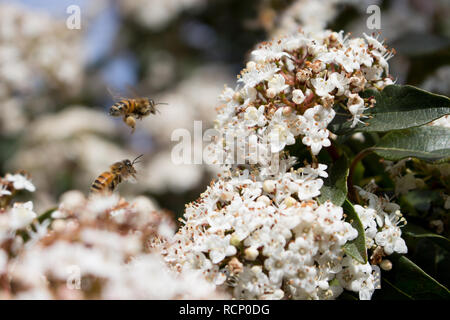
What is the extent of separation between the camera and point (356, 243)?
1.37 metres

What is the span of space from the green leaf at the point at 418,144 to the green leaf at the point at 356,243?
0.25 m

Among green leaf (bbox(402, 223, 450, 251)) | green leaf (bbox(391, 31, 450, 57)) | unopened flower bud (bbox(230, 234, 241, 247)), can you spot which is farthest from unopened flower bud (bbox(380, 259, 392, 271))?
green leaf (bbox(391, 31, 450, 57))

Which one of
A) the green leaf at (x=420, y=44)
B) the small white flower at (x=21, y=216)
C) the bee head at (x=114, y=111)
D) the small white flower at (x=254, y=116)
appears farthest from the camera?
the green leaf at (x=420, y=44)

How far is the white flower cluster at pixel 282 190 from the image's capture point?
1319mm

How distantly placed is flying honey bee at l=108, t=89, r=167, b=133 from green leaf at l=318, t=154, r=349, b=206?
38.8 inches

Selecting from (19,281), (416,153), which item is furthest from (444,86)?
(19,281)

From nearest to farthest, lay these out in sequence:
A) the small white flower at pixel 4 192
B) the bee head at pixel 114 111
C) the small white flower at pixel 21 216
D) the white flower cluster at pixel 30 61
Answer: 1. the small white flower at pixel 21 216
2. the small white flower at pixel 4 192
3. the bee head at pixel 114 111
4. the white flower cluster at pixel 30 61

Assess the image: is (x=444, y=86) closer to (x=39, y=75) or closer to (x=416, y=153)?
(x=416, y=153)

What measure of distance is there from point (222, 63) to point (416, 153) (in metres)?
4.70

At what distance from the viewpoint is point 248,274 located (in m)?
1.33

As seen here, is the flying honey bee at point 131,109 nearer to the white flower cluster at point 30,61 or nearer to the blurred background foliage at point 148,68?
the blurred background foliage at point 148,68

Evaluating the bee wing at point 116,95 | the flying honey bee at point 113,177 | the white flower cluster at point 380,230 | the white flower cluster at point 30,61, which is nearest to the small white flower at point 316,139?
the white flower cluster at point 380,230

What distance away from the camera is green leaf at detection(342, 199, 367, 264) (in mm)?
1330

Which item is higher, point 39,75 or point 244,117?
point 39,75
